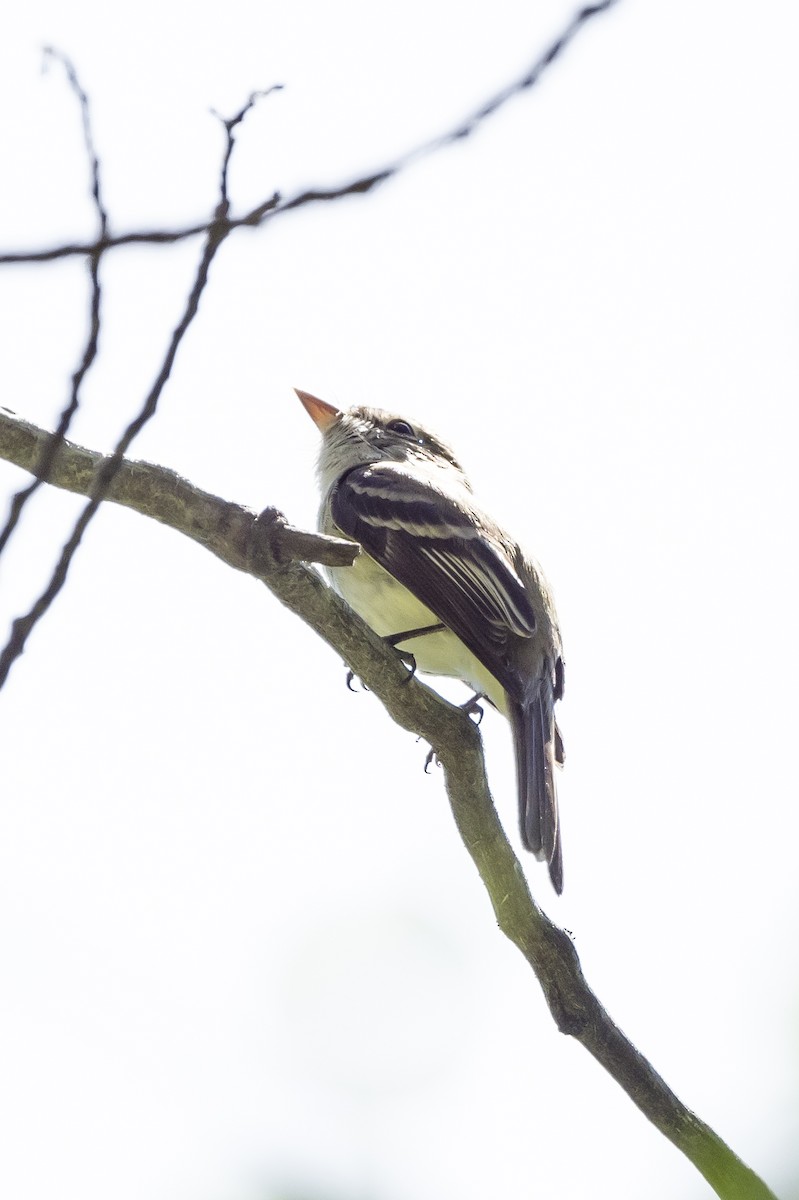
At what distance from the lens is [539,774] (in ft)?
15.8

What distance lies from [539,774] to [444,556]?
1.05m

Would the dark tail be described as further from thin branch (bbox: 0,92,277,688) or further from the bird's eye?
thin branch (bbox: 0,92,277,688)

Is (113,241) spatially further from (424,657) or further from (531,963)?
(424,657)

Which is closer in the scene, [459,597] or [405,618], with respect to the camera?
[459,597]

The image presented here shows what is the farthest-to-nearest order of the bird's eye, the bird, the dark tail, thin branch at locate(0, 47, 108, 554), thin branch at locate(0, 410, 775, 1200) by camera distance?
1. the bird's eye
2. the bird
3. the dark tail
4. thin branch at locate(0, 410, 775, 1200)
5. thin branch at locate(0, 47, 108, 554)

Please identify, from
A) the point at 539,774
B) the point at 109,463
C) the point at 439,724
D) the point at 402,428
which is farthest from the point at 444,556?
the point at 109,463

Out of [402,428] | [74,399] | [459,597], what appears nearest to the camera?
[74,399]

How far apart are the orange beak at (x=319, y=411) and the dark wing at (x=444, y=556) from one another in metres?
1.30

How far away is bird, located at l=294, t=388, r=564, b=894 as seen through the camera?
5.11 meters

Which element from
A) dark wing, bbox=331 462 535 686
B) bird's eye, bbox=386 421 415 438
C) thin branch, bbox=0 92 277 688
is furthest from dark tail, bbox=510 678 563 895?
thin branch, bbox=0 92 277 688

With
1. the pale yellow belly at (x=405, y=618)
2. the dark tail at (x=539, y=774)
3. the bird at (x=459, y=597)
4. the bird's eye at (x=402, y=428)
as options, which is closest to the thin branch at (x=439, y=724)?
the dark tail at (x=539, y=774)

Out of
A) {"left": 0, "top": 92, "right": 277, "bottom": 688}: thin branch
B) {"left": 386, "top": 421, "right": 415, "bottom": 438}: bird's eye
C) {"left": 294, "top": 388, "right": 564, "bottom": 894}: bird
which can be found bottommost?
{"left": 0, "top": 92, "right": 277, "bottom": 688}: thin branch

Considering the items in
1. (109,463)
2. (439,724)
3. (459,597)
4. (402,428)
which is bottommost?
(109,463)

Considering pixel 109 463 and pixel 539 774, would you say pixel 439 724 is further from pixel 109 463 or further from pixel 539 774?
pixel 109 463
